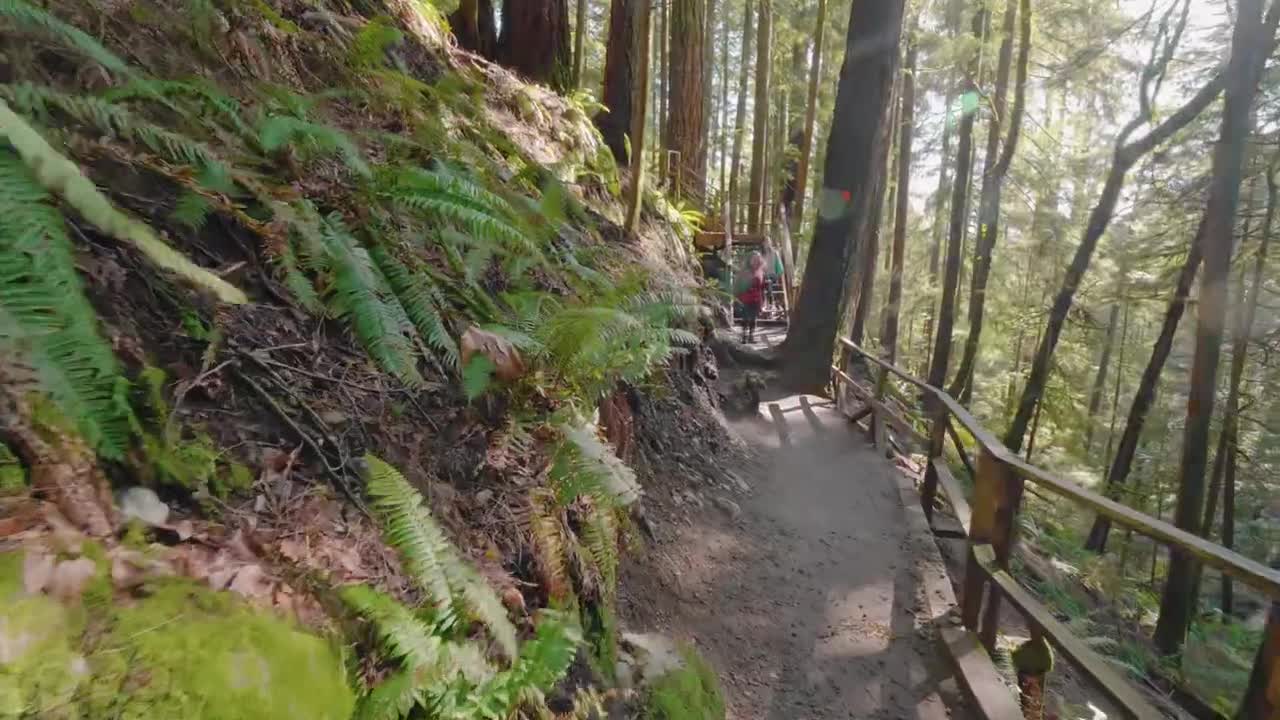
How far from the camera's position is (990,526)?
3.52 metres

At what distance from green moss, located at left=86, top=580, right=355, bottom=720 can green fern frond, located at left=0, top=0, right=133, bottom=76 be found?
5.49ft

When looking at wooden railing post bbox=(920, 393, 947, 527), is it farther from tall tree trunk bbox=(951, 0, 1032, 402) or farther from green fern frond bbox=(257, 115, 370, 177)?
tall tree trunk bbox=(951, 0, 1032, 402)

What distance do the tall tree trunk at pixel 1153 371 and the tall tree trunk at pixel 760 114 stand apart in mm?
8133

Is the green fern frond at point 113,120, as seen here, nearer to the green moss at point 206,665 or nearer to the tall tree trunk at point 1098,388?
the green moss at point 206,665

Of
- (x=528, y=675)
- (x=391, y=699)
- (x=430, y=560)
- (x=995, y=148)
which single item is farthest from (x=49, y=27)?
(x=995, y=148)

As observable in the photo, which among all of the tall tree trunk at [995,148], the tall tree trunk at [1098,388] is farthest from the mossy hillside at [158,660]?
the tall tree trunk at [1098,388]

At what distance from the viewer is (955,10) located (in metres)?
13.7

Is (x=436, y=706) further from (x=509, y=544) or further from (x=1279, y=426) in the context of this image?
(x=1279, y=426)

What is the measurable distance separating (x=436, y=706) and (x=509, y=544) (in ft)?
2.67

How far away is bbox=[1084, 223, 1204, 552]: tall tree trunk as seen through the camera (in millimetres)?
11219

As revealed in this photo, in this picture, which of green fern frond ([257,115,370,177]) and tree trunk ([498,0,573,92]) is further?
tree trunk ([498,0,573,92])

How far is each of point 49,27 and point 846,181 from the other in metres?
8.52

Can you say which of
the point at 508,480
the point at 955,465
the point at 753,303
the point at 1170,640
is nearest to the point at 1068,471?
the point at 955,465

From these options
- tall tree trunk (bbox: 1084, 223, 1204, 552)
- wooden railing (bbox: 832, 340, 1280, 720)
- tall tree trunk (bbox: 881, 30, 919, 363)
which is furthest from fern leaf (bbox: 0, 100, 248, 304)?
tall tree trunk (bbox: 881, 30, 919, 363)
